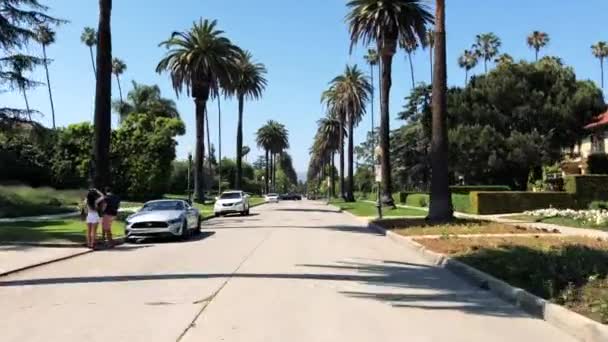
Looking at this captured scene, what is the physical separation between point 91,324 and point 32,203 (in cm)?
3591

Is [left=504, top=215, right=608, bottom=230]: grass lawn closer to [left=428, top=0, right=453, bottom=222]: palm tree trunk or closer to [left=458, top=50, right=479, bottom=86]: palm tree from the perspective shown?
[left=428, top=0, right=453, bottom=222]: palm tree trunk

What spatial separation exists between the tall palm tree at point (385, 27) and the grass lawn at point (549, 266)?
25535 millimetres

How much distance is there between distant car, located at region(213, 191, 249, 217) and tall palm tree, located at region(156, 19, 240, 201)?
450 inches

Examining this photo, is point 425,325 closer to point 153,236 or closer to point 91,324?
point 91,324

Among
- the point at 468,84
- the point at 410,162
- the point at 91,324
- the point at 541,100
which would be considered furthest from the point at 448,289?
the point at 410,162

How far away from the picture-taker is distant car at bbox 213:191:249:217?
150 feet

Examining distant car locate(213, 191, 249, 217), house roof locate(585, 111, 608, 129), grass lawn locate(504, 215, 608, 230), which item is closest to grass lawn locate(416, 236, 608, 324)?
grass lawn locate(504, 215, 608, 230)

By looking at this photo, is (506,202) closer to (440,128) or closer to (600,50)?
(440,128)

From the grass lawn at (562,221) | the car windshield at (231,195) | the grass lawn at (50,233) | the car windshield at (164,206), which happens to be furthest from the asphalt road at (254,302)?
the car windshield at (231,195)

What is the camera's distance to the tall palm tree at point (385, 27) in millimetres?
43312

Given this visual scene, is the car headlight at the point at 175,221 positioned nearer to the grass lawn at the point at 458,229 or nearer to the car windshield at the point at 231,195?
the grass lawn at the point at 458,229

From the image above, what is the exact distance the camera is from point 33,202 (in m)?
43.6

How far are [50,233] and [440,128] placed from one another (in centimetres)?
1459

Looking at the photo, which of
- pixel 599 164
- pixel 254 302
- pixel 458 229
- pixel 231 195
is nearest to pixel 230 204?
pixel 231 195
